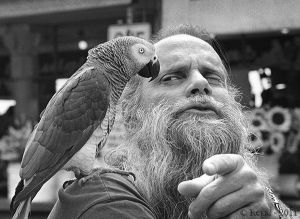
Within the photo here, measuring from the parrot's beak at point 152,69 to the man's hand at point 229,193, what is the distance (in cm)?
68

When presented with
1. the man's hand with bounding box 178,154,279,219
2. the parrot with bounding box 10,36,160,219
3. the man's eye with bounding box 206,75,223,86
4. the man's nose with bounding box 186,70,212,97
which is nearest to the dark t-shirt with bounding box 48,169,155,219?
the parrot with bounding box 10,36,160,219

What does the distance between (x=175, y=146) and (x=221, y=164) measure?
65 centimetres

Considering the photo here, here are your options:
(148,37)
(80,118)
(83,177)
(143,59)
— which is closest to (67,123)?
(80,118)

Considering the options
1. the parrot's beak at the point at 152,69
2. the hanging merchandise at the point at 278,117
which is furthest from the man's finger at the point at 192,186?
the hanging merchandise at the point at 278,117

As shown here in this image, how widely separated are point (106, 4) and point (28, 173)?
339 centimetres

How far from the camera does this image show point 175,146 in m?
1.58

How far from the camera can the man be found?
1.27 meters

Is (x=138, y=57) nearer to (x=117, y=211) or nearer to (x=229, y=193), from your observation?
(x=117, y=211)

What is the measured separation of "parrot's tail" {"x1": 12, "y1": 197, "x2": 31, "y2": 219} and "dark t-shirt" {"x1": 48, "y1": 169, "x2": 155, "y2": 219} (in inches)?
2.9

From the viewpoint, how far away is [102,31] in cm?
479

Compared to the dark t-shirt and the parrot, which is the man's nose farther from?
the dark t-shirt

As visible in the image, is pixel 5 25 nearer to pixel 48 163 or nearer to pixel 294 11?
pixel 294 11

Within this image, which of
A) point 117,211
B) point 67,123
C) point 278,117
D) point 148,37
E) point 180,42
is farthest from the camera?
point 278,117

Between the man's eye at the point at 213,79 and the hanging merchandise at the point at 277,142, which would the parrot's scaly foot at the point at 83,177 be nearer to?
the man's eye at the point at 213,79
